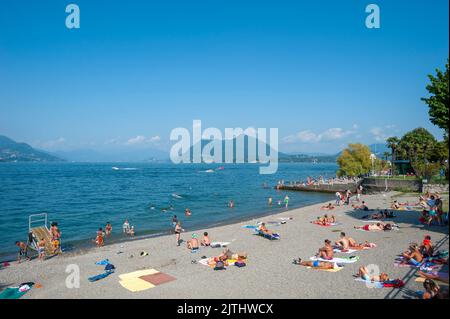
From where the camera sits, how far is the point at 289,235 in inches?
849

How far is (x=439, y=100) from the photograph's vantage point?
16.5 metres

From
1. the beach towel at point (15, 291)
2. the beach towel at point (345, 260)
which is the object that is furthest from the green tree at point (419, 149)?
the beach towel at point (15, 291)

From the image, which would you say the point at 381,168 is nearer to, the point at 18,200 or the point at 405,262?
the point at 405,262

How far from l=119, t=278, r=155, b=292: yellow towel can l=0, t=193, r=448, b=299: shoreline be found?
0.92ft

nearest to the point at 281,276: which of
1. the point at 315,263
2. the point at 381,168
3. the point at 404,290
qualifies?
the point at 315,263

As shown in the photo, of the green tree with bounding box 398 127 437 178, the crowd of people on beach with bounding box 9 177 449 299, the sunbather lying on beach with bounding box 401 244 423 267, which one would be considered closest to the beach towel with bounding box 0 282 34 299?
the crowd of people on beach with bounding box 9 177 449 299

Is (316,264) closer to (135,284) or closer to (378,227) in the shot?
(135,284)

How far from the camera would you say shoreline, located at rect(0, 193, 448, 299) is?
11469 mm

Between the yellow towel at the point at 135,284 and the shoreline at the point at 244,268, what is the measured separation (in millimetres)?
281

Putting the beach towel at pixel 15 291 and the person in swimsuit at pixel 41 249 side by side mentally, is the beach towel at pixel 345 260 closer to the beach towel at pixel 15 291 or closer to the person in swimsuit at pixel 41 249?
the beach towel at pixel 15 291

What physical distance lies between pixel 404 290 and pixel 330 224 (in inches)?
543

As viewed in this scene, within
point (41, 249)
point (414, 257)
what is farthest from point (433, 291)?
Answer: point (41, 249)

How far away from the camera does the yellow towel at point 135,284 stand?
12234 millimetres
